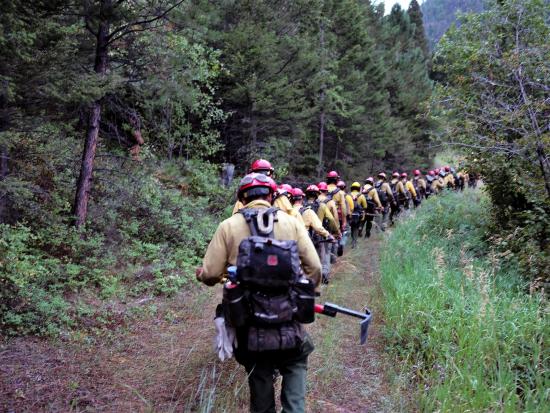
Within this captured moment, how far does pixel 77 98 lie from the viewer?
631 cm

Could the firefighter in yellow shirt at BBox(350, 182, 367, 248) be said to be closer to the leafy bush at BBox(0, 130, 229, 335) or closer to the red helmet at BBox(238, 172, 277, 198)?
the leafy bush at BBox(0, 130, 229, 335)

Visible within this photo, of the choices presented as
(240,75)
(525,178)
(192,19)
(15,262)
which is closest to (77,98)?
(15,262)

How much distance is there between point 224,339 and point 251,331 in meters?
0.29

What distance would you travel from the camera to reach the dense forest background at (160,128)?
5.88 meters

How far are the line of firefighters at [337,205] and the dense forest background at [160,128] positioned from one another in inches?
102

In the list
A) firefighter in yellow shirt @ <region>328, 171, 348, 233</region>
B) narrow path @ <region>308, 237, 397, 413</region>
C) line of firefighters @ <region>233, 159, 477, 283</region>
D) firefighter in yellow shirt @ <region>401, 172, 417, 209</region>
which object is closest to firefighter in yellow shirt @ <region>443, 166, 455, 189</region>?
line of firefighters @ <region>233, 159, 477, 283</region>

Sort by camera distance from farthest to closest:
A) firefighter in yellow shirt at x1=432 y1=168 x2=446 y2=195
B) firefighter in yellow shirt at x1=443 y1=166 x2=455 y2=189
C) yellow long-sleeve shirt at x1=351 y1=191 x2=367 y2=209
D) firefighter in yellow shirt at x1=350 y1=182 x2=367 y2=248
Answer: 1. firefighter in yellow shirt at x1=443 y1=166 x2=455 y2=189
2. firefighter in yellow shirt at x1=432 y1=168 x2=446 y2=195
3. yellow long-sleeve shirt at x1=351 y1=191 x2=367 y2=209
4. firefighter in yellow shirt at x1=350 y1=182 x2=367 y2=248

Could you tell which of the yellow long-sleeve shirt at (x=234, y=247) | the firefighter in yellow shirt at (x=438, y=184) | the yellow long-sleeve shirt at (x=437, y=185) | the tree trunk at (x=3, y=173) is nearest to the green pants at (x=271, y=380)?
the yellow long-sleeve shirt at (x=234, y=247)

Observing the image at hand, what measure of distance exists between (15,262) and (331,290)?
5.25 m

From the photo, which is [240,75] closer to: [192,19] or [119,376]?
[192,19]

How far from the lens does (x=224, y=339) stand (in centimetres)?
317

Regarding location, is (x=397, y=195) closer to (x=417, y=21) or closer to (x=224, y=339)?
(x=224, y=339)

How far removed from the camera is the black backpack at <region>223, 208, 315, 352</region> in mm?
2881

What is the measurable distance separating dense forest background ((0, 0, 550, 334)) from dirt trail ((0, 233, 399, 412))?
0.68 metres
